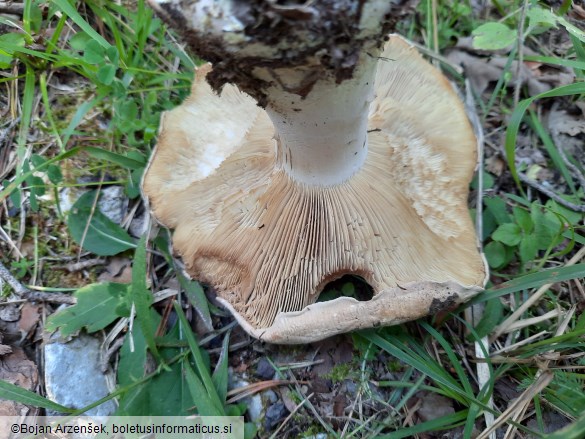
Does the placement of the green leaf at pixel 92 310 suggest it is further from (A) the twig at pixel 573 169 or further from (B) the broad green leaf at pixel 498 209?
(A) the twig at pixel 573 169

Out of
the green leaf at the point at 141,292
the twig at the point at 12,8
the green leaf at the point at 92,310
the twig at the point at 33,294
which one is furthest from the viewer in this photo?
the twig at the point at 12,8

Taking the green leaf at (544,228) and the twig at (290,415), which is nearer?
the twig at (290,415)

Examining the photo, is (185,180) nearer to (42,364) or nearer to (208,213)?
(208,213)

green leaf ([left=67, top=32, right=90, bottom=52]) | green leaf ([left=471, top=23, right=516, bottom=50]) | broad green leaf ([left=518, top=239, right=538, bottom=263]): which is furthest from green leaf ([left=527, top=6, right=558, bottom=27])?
green leaf ([left=67, top=32, right=90, bottom=52])

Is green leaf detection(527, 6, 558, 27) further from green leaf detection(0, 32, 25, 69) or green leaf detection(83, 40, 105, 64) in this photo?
→ green leaf detection(0, 32, 25, 69)

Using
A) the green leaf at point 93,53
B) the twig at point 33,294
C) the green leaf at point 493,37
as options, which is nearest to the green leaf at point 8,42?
the green leaf at point 93,53

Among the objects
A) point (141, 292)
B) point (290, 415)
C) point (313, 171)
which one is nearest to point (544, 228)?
point (313, 171)

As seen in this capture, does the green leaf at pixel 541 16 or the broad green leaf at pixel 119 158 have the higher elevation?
the green leaf at pixel 541 16

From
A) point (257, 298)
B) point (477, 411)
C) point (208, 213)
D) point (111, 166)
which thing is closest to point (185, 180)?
point (208, 213)
